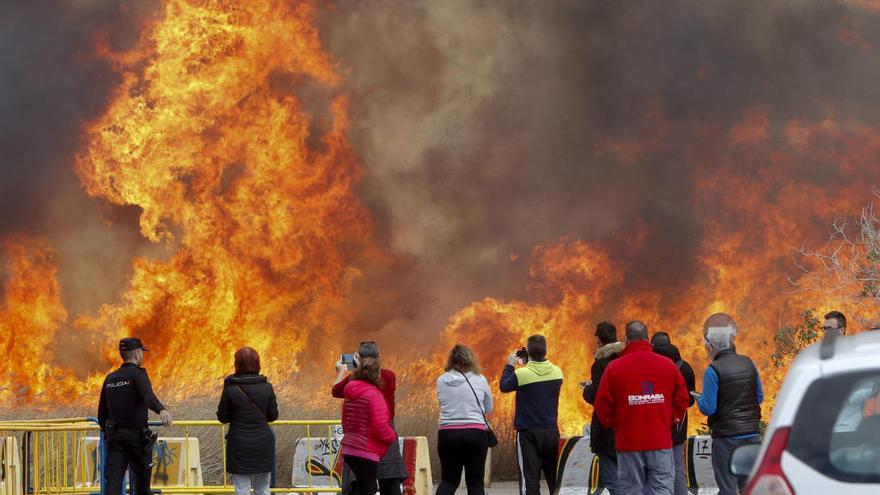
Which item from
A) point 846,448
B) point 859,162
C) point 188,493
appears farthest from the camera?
point 859,162

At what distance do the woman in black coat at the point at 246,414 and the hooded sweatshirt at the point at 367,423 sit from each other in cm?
135

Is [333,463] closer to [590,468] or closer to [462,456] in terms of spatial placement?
[590,468]

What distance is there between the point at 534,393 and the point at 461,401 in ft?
3.09

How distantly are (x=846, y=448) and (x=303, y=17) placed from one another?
64.9 ft

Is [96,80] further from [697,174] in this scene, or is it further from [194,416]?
[697,174]

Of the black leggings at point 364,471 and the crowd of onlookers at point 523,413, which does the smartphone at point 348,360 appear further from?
the black leggings at point 364,471

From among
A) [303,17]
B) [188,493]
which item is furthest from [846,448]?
[303,17]

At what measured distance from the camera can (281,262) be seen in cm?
2241

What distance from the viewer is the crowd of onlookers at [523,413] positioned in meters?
8.53

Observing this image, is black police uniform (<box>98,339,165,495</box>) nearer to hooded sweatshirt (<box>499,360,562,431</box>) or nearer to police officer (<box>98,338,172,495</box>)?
police officer (<box>98,338,172,495</box>)

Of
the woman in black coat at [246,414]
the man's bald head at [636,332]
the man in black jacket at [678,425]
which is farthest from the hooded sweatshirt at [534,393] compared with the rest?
the man's bald head at [636,332]

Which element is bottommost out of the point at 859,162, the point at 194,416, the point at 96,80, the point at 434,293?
the point at 194,416

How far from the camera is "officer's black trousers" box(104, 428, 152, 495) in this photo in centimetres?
1086

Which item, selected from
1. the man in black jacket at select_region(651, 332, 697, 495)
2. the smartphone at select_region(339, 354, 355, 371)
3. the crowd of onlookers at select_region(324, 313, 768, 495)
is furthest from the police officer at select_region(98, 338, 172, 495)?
the man in black jacket at select_region(651, 332, 697, 495)
